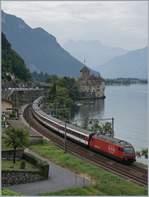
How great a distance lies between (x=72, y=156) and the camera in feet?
53.0

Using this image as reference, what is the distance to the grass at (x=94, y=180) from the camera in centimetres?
1105

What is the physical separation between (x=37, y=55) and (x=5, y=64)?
95853 millimetres

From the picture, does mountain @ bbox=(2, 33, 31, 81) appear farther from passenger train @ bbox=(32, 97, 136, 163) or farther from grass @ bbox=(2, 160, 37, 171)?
grass @ bbox=(2, 160, 37, 171)

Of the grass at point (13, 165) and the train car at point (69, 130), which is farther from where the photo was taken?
the train car at point (69, 130)

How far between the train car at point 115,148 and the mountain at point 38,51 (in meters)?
118

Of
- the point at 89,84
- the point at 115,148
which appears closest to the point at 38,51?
the point at 89,84

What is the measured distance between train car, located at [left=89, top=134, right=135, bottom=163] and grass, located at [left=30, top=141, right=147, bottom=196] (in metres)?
1.14

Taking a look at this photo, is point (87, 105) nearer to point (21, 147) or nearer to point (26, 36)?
point (21, 147)

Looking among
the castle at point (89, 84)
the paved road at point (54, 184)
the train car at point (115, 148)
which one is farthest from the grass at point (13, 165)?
the castle at point (89, 84)

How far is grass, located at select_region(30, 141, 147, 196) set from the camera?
1105cm

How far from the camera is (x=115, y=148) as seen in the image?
15.2m

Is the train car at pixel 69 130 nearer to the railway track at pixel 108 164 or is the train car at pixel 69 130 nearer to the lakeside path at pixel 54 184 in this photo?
the railway track at pixel 108 164

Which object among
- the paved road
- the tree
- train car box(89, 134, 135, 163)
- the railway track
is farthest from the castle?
the paved road

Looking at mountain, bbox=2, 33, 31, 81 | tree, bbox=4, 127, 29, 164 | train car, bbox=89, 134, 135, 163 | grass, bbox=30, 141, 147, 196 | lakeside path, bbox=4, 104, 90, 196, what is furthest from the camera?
mountain, bbox=2, 33, 31, 81
